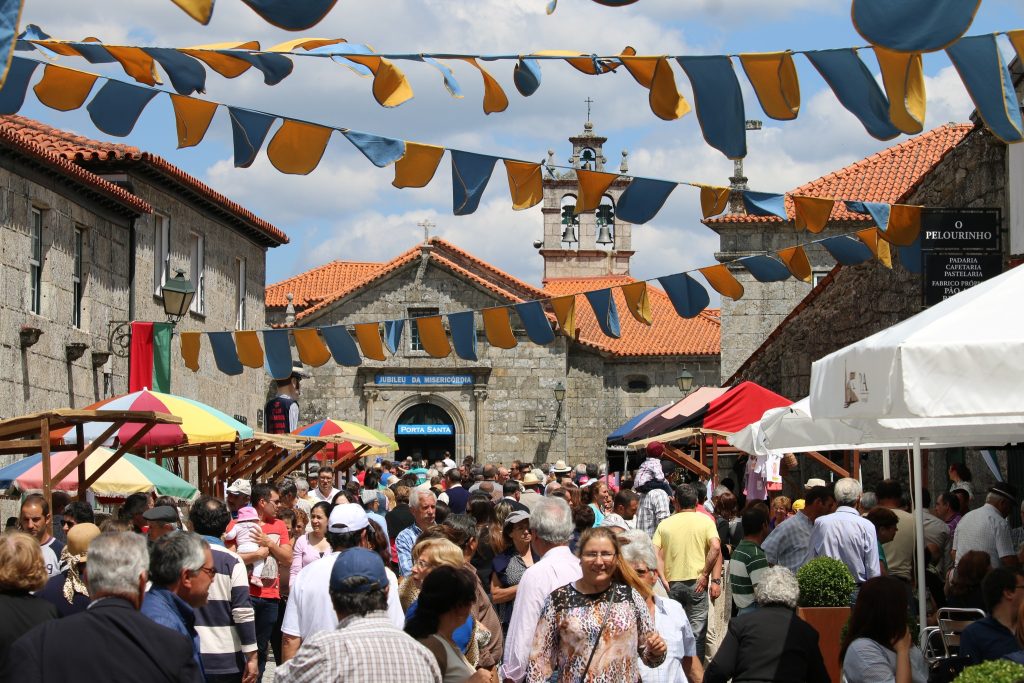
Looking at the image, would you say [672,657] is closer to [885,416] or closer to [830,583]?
[885,416]

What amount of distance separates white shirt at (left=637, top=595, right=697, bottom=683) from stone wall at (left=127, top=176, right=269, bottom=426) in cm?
1693

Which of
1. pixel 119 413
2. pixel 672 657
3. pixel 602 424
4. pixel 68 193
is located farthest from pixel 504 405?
pixel 672 657

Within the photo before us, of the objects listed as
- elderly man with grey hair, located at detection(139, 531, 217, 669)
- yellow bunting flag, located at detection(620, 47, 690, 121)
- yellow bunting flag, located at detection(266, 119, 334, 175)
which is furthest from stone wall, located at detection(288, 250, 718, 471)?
elderly man with grey hair, located at detection(139, 531, 217, 669)

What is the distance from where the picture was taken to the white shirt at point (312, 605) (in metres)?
7.29

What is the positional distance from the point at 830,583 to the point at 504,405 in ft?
129

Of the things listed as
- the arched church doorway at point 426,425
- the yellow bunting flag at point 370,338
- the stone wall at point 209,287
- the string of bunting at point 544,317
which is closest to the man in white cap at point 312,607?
the string of bunting at point 544,317

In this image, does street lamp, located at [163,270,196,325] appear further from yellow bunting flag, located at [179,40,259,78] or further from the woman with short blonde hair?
the woman with short blonde hair

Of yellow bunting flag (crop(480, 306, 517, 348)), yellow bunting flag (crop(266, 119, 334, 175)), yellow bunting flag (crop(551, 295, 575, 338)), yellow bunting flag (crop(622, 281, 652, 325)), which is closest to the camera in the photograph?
yellow bunting flag (crop(266, 119, 334, 175))

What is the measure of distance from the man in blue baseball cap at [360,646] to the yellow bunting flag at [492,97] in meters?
3.91

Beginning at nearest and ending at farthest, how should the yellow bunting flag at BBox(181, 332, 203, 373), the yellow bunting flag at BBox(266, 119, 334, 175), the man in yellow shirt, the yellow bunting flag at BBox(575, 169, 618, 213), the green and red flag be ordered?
the yellow bunting flag at BBox(266, 119, 334, 175)
the yellow bunting flag at BBox(575, 169, 618, 213)
the man in yellow shirt
the yellow bunting flag at BBox(181, 332, 203, 373)
the green and red flag

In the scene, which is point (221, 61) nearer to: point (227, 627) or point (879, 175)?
point (227, 627)

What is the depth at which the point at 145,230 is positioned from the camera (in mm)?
23812

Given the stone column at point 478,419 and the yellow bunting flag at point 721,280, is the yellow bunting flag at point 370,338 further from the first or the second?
the stone column at point 478,419

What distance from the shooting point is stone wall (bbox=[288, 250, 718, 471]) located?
48.3m
